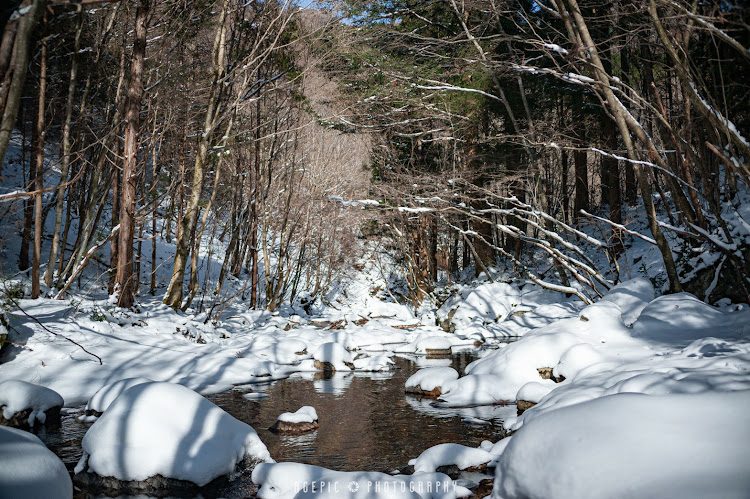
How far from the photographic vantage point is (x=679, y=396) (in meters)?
2.45

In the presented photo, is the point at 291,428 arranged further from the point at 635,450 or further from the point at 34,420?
the point at 635,450

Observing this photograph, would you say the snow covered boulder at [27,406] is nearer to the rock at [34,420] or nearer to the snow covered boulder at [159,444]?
the rock at [34,420]

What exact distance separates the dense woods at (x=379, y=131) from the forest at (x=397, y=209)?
0.10 metres

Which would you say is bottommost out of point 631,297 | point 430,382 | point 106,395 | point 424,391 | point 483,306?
point 483,306

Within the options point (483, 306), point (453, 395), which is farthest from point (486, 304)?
point (453, 395)

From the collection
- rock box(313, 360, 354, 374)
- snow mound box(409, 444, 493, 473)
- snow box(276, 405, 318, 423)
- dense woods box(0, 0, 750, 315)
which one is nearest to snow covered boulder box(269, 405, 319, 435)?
snow box(276, 405, 318, 423)

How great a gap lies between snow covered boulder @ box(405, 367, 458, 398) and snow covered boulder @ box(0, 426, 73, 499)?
5.17m

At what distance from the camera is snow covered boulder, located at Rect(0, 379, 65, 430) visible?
16.0 feet

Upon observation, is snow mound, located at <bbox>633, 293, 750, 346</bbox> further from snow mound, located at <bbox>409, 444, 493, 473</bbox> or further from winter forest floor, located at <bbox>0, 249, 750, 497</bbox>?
snow mound, located at <bbox>409, 444, 493, 473</bbox>

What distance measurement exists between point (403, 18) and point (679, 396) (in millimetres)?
14804

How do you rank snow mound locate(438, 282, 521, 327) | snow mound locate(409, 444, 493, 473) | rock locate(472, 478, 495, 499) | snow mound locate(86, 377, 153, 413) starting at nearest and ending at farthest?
rock locate(472, 478, 495, 499) < snow mound locate(409, 444, 493, 473) < snow mound locate(86, 377, 153, 413) < snow mound locate(438, 282, 521, 327)

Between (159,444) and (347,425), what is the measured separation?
216 centimetres

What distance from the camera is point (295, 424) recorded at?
5.25m

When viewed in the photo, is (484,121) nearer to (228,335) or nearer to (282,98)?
(282,98)
